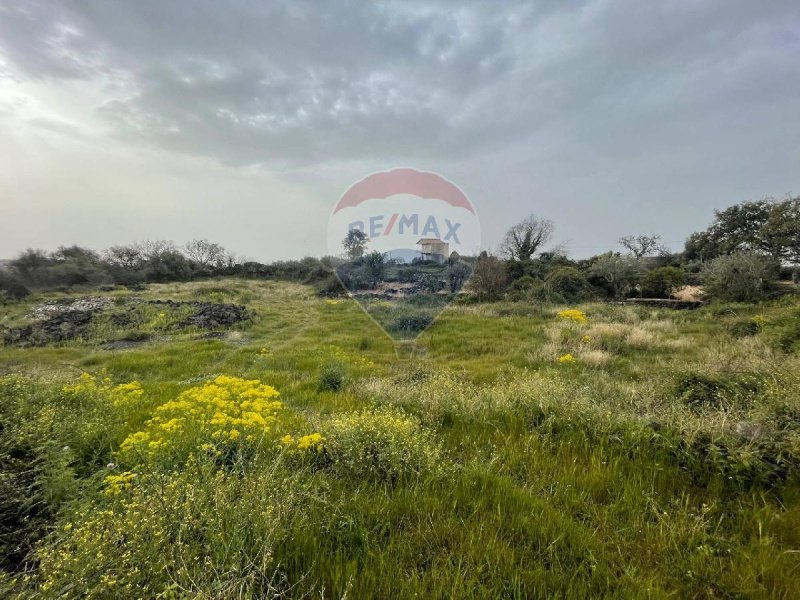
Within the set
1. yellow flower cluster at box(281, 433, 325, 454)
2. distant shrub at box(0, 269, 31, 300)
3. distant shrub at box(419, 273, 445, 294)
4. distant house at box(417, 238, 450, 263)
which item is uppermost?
distant house at box(417, 238, 450, 263)

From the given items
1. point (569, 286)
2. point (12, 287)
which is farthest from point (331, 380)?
point (12, 287)

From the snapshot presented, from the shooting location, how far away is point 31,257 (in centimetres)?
3209

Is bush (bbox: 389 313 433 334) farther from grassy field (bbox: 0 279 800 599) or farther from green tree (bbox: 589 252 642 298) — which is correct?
green tree (bbox: 589 252 642 298)

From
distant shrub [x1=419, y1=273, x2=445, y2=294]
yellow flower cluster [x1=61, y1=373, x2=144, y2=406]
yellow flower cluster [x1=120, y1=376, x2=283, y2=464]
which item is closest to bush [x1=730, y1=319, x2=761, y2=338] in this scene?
distant shrub [x1=419, y1=273, x2=445, y2=294]

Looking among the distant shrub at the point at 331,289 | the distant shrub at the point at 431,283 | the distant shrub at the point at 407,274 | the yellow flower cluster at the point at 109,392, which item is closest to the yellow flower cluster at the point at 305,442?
the yellow flower cluster at the point at 109,392

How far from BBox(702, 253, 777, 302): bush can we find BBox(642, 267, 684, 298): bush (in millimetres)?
4159

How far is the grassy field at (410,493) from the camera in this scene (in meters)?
1.89

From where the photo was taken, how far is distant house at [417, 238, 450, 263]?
9.97 meters

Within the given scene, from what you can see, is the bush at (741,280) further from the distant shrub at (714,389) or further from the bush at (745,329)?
the distant shrub at (714,389)

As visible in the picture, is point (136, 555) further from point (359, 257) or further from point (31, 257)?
point (31, 257)

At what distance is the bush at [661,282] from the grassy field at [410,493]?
887 inches

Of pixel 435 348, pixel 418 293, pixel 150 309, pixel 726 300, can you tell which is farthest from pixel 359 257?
pixel 726 300

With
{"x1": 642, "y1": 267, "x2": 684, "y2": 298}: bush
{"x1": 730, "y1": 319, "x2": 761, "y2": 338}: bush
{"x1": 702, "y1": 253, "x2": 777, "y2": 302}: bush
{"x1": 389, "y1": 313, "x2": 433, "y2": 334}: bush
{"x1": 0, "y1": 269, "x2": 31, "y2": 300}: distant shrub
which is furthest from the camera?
{"x1": 642, "y1": 267, "x2": 684, "y2": 298}: bush

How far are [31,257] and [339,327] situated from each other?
38.0m
